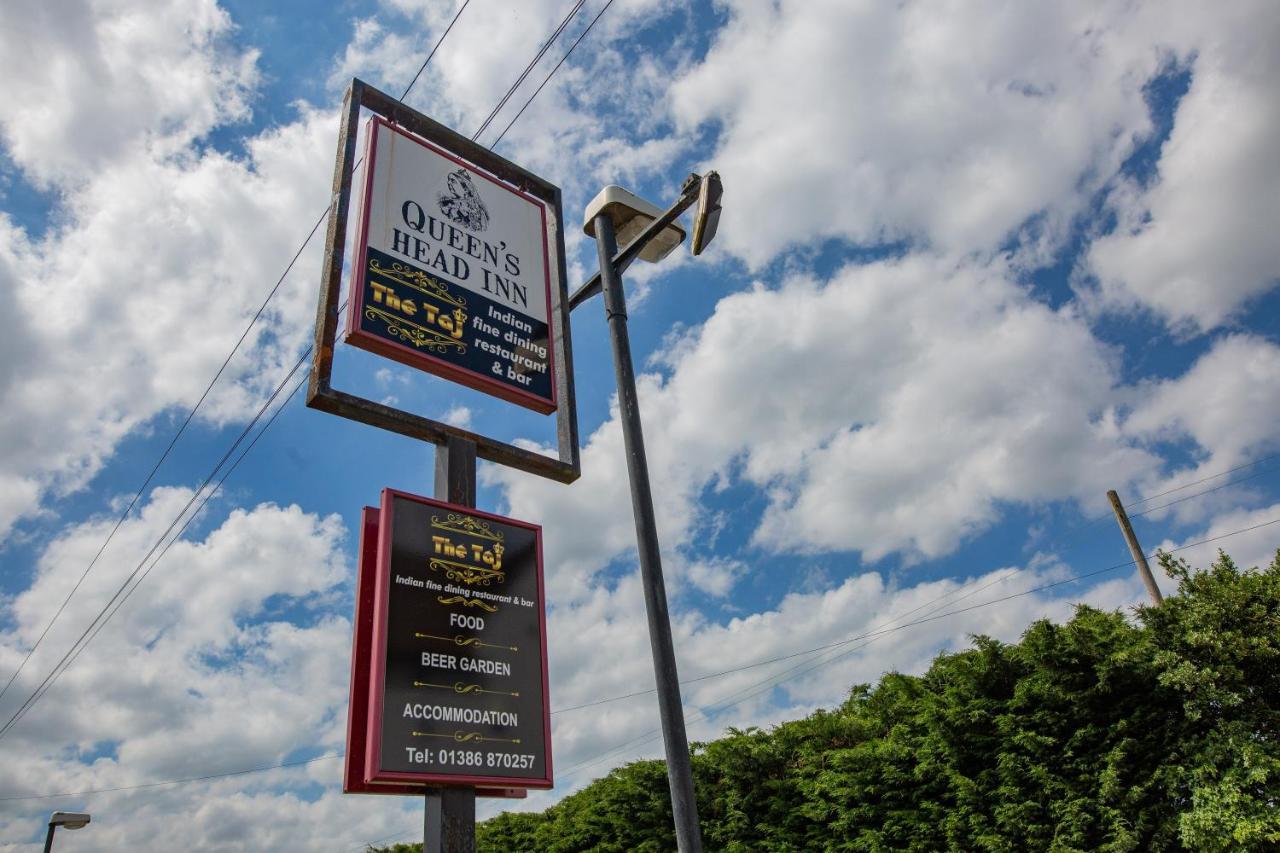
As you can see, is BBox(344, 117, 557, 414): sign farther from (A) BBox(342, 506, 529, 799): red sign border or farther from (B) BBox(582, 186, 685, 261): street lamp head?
(A) BBox(342, 506, 529, 799): red sign border

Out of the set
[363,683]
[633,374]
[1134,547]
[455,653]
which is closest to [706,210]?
[633,374]

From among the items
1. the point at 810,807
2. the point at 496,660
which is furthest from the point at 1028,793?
the point at 496,660

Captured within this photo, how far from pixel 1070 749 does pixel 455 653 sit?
28.3ft

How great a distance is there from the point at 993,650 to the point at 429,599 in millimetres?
8762

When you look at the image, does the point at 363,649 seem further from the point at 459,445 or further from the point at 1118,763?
the point at 1118,763

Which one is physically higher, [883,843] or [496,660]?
[496,660]

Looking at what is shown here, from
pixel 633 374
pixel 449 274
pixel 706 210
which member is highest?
pixel 449 274

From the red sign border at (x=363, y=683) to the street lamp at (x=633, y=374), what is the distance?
1.17m

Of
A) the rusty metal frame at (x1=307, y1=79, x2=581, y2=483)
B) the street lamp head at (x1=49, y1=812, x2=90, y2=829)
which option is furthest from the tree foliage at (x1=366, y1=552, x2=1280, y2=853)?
the street lamp head at (x1=49, y1=812, x2=90, y2=829)

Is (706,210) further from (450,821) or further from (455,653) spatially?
(450,821)

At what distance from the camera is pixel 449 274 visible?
22.8 feet

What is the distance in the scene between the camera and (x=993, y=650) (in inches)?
444

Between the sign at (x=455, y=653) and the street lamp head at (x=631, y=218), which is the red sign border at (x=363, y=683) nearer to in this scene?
the sign at (x=455, y=653)

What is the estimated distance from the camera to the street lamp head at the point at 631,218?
6.95 m
